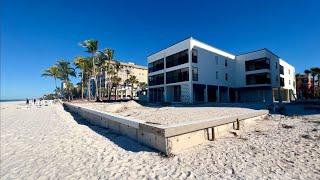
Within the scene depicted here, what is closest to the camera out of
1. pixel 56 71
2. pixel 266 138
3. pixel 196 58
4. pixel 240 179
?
pixel 240 179

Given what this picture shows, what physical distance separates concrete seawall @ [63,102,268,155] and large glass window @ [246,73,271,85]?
28.8 m

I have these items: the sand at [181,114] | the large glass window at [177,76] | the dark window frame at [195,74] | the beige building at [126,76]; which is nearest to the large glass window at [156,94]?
the large glass window at [177,76]

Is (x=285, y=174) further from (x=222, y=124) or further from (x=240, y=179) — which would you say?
(x=222, y=124)

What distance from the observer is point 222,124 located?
28.6 feet

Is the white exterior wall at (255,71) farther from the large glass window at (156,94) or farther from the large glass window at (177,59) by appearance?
the large glass window at (156,94)

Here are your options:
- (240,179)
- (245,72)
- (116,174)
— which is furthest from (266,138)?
(245,72)

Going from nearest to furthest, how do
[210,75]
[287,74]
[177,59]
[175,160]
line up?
[175,160]
[177,59]
[210,75]
[287,74]

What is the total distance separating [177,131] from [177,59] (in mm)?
28057

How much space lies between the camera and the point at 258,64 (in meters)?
37.2

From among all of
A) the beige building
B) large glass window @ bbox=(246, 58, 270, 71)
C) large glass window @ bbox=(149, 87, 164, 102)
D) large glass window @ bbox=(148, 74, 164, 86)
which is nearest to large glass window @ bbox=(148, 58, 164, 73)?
large glass window @ bbox=(148, 74, 164, 86)

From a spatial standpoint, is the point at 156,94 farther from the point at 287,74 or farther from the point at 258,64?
the point at 287,74

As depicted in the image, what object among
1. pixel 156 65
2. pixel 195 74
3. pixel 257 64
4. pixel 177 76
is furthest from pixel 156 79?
pixel 257 64

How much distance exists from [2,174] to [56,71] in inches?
2608

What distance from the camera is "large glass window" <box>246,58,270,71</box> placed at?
36250mm
